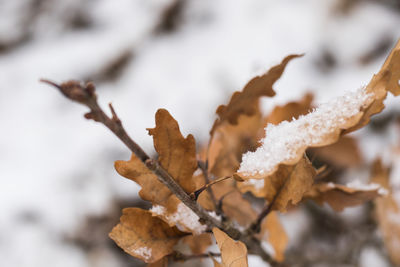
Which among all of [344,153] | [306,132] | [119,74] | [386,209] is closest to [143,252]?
[306,132]

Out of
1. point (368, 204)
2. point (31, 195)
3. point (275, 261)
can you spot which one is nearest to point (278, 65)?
point (275, 261)

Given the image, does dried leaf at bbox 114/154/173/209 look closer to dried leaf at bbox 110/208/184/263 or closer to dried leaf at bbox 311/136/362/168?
dried leaf at bbox 110/208/184/263

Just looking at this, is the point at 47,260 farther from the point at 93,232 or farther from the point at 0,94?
the point at 0,94

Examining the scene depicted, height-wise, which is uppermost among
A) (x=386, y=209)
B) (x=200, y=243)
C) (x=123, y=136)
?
(x=123, y=136)

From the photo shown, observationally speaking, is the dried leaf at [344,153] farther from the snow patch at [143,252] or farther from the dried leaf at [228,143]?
the snow patch at [143,252]

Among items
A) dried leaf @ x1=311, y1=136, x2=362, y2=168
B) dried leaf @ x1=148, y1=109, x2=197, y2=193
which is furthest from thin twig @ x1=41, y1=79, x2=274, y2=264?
dried leaf @ x1=311, y1=136, x2=362, y2=168

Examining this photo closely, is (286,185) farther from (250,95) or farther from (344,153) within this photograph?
(344,153)
